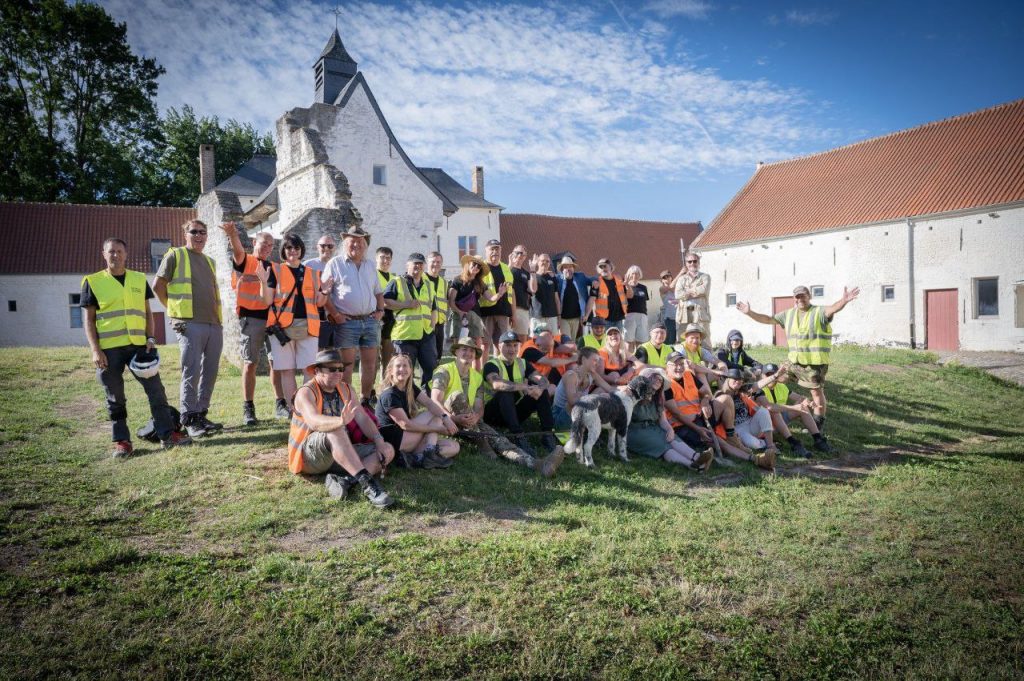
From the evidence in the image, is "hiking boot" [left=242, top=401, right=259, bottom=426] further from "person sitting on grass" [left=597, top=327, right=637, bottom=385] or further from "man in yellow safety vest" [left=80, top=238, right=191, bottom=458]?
"person sitting on grass" [left=597, top=327, right=637, bottom=385]

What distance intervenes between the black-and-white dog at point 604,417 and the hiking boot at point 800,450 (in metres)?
2.31

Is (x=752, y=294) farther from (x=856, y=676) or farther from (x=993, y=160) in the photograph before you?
(x=856, y=676)

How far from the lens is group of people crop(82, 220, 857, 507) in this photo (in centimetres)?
A: 582

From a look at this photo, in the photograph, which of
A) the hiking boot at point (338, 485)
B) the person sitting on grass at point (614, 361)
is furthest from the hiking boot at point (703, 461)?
the hiking boot at point (338, 485)

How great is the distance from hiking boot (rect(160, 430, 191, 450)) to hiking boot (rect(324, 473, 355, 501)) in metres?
2.09

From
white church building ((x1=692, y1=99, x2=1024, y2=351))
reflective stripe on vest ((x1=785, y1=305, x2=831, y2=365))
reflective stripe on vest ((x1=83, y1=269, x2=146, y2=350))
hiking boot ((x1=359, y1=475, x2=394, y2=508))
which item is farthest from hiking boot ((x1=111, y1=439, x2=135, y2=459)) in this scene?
white church building ((x1=692, y1=99, x2=1024, y2=351))

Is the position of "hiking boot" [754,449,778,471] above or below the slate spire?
below

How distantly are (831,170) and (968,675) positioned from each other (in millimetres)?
26086

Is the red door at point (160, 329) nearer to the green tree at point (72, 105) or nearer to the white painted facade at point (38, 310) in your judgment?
the white painted facade at point (38, 310)

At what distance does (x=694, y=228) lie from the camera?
4050cm

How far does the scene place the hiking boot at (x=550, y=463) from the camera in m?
6.01

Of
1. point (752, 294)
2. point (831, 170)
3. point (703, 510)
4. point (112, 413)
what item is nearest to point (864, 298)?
point (752, 294)

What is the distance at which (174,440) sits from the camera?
618 cm

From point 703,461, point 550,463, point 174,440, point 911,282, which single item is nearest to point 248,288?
point 174,440
